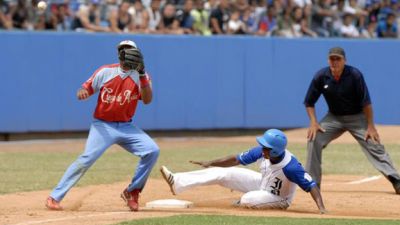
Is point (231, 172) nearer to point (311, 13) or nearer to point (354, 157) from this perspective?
point (354, 157)

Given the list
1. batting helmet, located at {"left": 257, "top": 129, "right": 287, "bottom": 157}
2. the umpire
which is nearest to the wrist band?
batting helmet, located at {"left": 257, "top": 129, "right": 287, "bottom": 157}

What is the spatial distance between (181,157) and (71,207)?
22.5 feet

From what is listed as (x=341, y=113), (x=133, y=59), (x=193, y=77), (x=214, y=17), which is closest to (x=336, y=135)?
(x=341, y=113)

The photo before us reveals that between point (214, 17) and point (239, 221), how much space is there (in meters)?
13.8

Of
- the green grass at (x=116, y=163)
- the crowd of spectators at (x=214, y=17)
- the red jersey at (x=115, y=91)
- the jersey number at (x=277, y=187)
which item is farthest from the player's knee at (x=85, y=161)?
the crowd of spectators at (x=214, y=17)

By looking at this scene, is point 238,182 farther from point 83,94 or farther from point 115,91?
point 83,94

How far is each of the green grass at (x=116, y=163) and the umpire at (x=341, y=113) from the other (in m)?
3.23

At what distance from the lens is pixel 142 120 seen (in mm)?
22141

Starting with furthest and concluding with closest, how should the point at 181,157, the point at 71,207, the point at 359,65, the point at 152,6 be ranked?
the point at 359,65 < the point at 152,6 < the point at 181,157 < the point at 71,207

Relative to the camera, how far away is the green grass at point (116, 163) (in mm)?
14227

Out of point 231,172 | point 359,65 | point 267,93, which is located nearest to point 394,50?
point 359,65

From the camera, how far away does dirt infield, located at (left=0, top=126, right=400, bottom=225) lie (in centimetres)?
1014

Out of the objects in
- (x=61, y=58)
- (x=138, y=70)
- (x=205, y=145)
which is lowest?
(x=205, y=145)

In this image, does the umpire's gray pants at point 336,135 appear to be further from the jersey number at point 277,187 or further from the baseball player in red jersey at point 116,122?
the baseball player in red jersey at point 116,122
